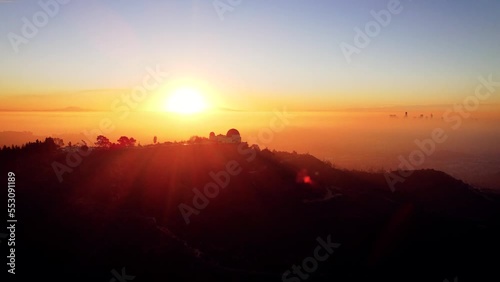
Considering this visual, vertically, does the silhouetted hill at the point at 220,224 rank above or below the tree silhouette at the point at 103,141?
below

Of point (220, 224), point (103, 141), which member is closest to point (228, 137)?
point (103, 141)

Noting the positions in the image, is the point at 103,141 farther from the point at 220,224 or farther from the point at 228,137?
the point at 220,224

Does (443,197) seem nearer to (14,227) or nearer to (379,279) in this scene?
(379,279)

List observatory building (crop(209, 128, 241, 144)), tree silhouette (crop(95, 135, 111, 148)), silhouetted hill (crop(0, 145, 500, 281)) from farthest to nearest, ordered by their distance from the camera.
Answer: observatory building (crop(209, 128, 241, 144)), tree silhouette (crop(95, 135, 111, 148)), silhouetted hill (crop(0, 145, 500, 281))

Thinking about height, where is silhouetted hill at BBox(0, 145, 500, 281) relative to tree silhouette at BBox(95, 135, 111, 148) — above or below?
below

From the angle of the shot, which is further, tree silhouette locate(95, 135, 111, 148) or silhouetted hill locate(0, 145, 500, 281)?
tree silhouette locate(95, 135, 111, 148)

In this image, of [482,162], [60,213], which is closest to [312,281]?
[60,213]

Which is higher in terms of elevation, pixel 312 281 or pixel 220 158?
pixel 220 158

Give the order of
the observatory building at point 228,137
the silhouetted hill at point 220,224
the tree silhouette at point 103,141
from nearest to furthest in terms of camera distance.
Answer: the silhouetted hill at point 220,224, the tree silhouette at point 103,141, the observatory building at point 228,137

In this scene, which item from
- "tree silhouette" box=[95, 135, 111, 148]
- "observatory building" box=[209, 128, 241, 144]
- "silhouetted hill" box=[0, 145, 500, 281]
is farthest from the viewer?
"observatory building" box=[209, 128, 241, 144]
